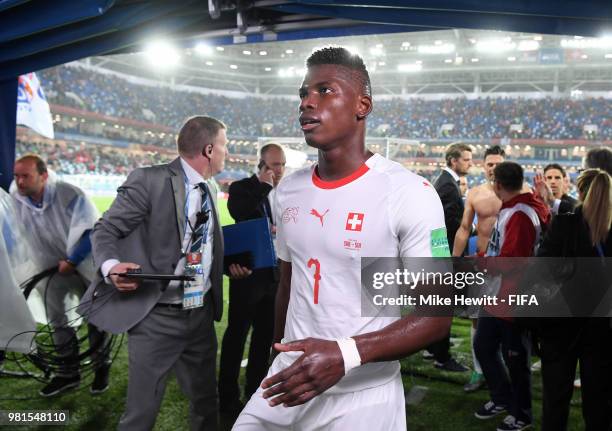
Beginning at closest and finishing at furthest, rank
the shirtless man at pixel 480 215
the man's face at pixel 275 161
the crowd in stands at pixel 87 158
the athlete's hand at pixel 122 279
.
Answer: the athlete's hand at pixel 122 279, the man's face at pixel 275 161, the shirtless man at pixel 480 215, the crowd in stands at pixel 87 158

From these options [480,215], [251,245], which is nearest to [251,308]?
[251,245]

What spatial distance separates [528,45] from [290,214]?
4332 centimetres

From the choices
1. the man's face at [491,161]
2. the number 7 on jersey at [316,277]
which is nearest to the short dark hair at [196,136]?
the number 7 on jersey at [316,277]

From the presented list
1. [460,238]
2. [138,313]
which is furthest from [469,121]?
[138,313]

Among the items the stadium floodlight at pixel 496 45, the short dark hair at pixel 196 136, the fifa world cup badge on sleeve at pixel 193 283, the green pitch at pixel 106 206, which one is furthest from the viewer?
the stadium floodlight at pixel 496 45

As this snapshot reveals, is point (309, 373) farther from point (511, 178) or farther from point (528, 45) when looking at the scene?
point (528, 45)

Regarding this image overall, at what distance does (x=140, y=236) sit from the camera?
2816 millimetres

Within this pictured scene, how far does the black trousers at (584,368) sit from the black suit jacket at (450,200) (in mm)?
2319

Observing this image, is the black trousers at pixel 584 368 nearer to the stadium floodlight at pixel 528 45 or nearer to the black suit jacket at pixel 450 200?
the black suit jacket at pixel 450 200

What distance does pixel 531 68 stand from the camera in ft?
135

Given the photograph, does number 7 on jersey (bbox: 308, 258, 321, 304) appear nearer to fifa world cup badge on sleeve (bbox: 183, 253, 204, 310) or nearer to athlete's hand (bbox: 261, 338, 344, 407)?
athlete's hand (bbox: 261, 338, 344, 407)

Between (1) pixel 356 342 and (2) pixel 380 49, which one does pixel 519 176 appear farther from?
(2) pixel 380 49

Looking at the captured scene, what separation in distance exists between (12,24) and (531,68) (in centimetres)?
4454

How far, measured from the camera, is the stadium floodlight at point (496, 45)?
127 ft
